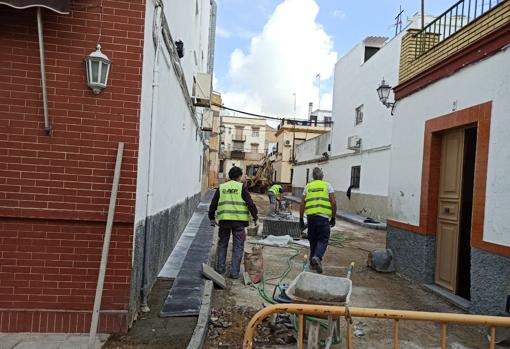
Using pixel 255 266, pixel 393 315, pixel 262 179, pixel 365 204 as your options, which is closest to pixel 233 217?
pixel 255 266

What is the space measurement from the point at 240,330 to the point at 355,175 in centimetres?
1634

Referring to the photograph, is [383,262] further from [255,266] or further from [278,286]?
[278,286]

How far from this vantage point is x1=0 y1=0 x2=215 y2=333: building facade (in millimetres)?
3719

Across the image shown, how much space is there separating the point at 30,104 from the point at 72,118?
393 mm

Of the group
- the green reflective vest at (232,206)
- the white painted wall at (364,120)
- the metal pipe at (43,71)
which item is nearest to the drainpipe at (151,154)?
the metal pipe at (43,71)

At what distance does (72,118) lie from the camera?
3785mm

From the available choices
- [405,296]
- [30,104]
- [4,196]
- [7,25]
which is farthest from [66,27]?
[405,296]

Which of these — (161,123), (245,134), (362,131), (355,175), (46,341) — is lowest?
(46,341)

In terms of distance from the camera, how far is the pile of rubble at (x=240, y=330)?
13.3 ft

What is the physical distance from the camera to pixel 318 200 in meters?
6.78

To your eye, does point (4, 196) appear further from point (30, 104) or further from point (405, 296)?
point (405, 296)

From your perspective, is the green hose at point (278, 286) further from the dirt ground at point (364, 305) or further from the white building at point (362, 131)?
the white building at point (362, 131)

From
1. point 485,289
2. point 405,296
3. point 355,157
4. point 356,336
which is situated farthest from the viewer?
point 355,157

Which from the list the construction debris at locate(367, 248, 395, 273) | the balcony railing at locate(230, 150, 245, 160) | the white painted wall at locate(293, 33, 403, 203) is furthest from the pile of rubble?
the balcony railing at locate(230, 150, 245, 160)
